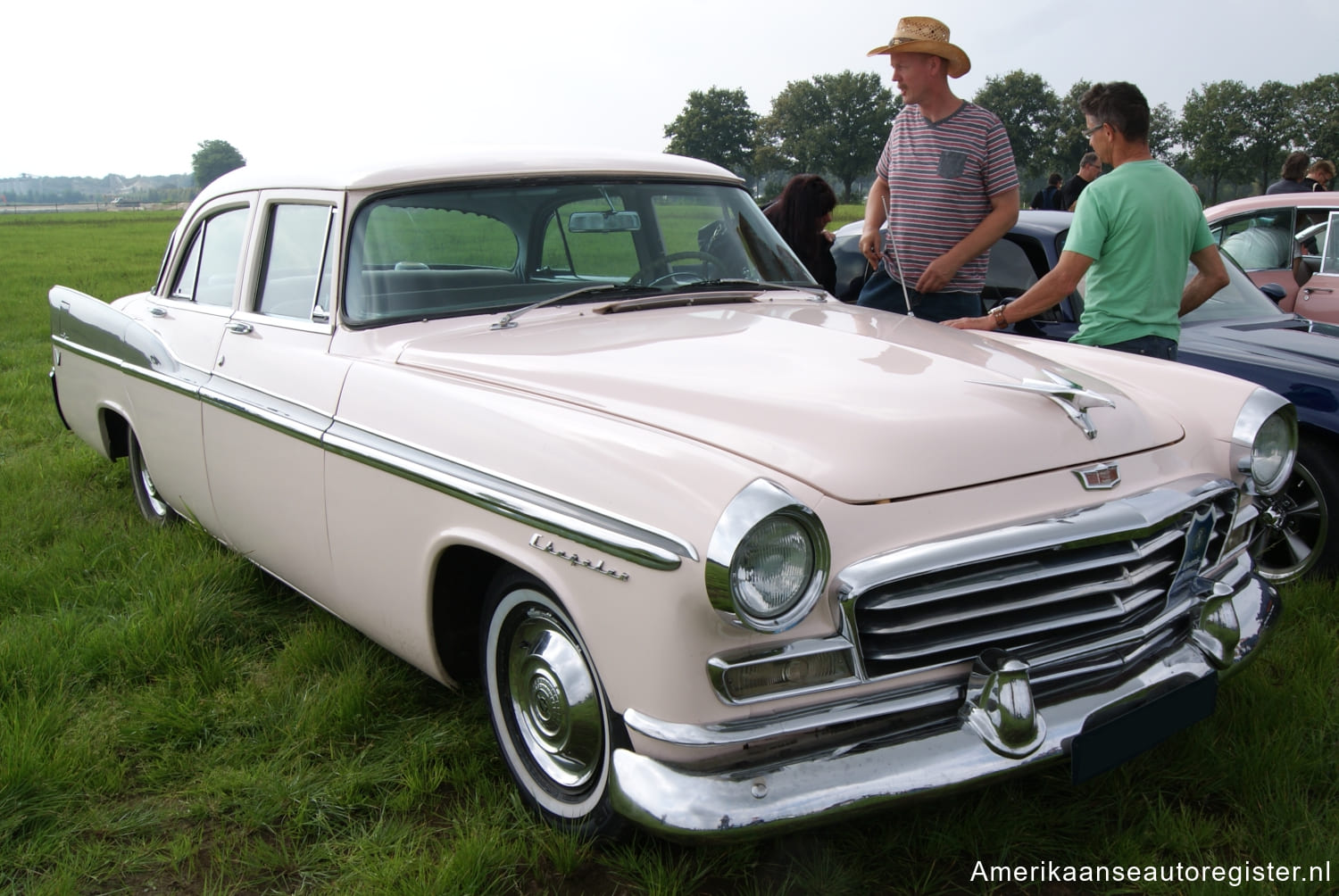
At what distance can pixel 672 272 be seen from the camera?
11.1ft

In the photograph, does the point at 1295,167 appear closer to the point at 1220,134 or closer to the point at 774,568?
the point at 774,568

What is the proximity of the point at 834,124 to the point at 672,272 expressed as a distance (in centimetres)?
10051

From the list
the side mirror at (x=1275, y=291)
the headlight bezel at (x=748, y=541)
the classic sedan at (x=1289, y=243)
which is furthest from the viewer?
the classic sedan at (x=1289, y=243)

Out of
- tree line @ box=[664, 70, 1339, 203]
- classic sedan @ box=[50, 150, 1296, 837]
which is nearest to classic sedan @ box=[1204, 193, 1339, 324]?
classic sedan @ box=[50, 150, 1296, 837]

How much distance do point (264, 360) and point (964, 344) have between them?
6.85 feet

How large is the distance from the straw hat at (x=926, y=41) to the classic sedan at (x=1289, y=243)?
137 inches

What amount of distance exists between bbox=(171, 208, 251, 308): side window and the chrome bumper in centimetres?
258

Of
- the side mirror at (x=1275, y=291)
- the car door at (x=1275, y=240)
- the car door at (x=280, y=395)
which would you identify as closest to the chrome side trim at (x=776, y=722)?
the car door at (x=280, y=395)

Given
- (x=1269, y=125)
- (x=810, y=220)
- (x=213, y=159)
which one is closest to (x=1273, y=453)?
(x=810, y=220)

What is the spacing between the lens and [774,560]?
1.84 meters

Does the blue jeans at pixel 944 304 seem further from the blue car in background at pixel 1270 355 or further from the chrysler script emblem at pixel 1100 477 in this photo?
the chrysler script emblem at pixel 1100 477

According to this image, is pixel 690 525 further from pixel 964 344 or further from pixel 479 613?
pixel 964 344

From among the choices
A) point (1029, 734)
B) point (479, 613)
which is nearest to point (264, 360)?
point (479, 613)

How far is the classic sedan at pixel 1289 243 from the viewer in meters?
6.47
